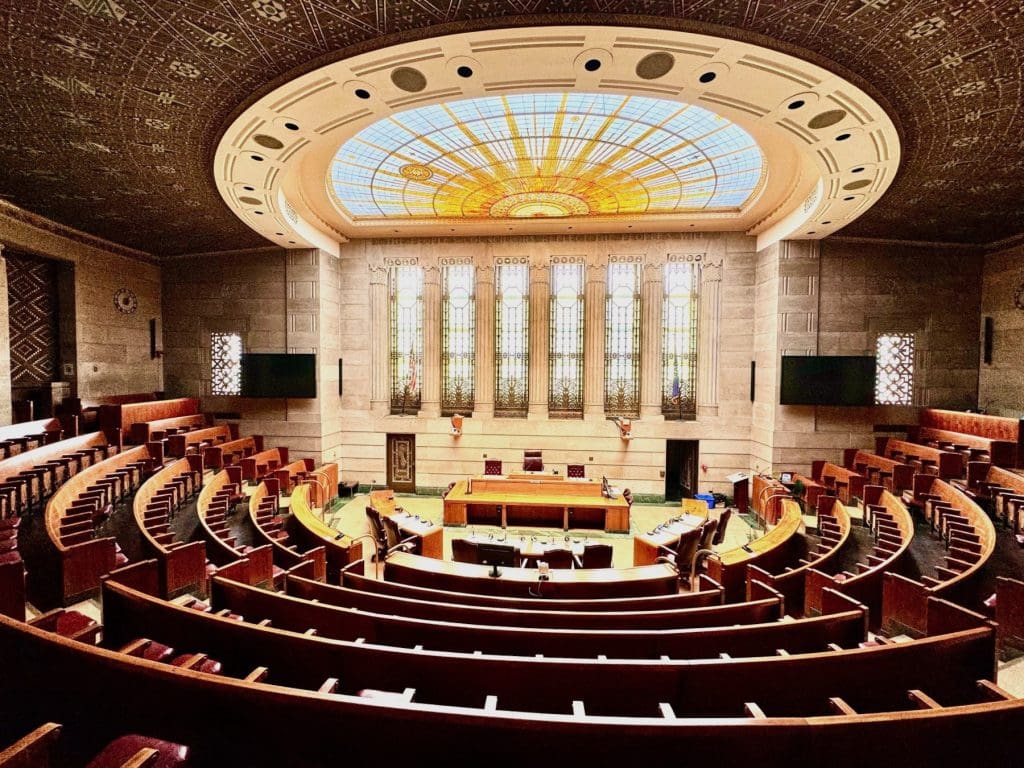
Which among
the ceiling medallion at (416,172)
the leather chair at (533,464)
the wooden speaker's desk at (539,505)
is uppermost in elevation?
the ceiling medallion at (416,172)

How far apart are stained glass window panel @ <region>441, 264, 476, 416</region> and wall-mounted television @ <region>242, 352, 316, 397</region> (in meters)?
3.69

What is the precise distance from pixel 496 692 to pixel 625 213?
11360 millimetres

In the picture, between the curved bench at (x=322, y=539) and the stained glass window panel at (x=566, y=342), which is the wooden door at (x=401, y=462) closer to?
the curved bench at (x=322, y=539)

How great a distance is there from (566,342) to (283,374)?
7947 millimetres

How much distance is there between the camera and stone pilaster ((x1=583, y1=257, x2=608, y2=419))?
1303 cm

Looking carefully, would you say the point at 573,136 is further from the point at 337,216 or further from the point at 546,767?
the point at 546,767

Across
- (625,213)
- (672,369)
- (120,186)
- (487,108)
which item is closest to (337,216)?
(120,186)

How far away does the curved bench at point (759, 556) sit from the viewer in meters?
6.32

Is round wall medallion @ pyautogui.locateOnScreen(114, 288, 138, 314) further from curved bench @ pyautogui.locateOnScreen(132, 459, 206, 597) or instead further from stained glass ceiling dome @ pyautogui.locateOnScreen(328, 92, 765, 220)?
curved bench @ pyautogui.locateOnScreen(132, 459, 206, 597)

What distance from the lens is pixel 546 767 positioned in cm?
191

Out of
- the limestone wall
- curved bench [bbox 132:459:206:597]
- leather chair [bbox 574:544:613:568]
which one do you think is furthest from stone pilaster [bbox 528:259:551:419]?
the limestone wall

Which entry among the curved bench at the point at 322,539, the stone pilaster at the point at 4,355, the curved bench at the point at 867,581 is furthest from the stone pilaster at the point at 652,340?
the stone pilaster at the point at 4,355

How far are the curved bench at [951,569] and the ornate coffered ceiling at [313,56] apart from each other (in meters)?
5.37

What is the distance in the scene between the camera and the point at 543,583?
5.54 meters
